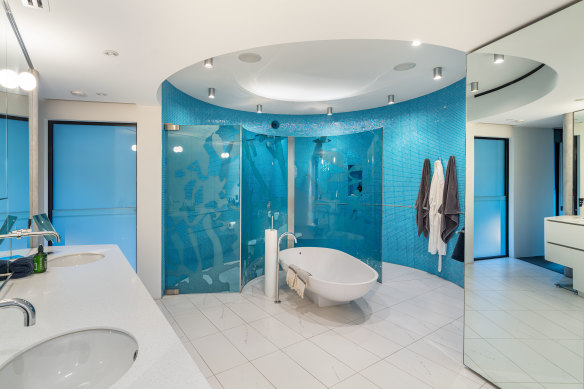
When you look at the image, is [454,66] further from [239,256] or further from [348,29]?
[239,256]

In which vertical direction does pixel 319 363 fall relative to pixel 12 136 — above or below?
below

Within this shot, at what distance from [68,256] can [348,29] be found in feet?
8.99

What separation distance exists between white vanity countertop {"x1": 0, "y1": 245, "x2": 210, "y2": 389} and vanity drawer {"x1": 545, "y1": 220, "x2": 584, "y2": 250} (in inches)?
78.2

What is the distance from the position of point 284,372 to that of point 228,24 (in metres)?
2.44

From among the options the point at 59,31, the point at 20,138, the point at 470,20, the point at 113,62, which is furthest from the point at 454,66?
the point at 20,138

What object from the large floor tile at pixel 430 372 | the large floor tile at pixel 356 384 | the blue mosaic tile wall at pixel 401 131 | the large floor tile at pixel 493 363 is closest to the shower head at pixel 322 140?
the blue mosaic tile wall at pixel 401 131

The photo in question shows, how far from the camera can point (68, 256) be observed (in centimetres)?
242

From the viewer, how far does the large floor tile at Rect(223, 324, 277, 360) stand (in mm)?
2471

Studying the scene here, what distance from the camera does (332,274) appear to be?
3.99m

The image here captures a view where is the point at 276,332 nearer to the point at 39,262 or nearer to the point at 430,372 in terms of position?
the point at 430,372

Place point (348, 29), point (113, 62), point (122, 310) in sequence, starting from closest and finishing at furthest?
point (122, 310), point (348, 29), point (113, 62)

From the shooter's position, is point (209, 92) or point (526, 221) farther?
point (209, 92)

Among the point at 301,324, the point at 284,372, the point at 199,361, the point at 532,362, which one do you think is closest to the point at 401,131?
the point at 301,324

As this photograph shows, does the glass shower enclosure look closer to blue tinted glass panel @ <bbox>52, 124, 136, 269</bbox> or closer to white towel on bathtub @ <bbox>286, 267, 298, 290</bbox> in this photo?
blue tinted glass panel @ <bbox>52, 124, 136, 269</bbox>
